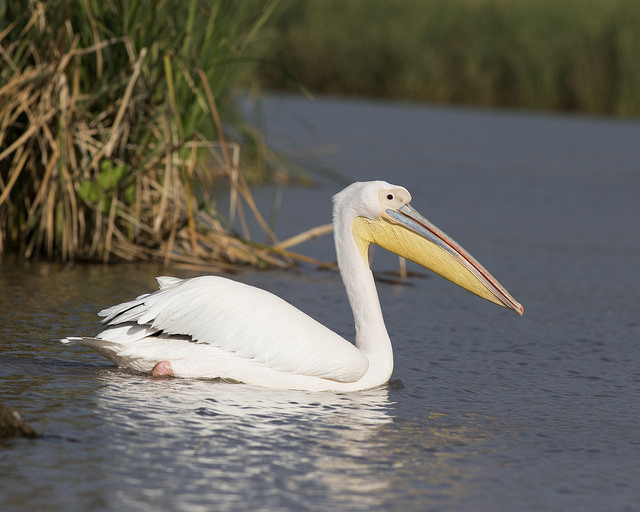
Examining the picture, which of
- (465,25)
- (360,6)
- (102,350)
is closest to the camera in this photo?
(102,350)

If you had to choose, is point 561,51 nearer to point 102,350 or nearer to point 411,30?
point 411,30

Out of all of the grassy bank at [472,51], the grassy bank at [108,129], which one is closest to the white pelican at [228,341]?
the grassy bank at [108,129]

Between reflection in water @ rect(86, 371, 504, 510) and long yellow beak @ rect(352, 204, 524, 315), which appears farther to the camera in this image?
long yellow beak @ rect(352, 204, 524, 315)

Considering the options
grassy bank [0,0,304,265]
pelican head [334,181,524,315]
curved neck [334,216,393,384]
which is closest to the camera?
curved neck [334,216,393,384]

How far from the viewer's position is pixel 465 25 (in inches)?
837

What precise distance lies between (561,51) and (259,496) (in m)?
17.3

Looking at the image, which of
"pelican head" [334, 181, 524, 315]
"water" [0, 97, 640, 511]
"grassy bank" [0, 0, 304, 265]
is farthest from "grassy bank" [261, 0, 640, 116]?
"pelican head" [334, 181, 524, 315]

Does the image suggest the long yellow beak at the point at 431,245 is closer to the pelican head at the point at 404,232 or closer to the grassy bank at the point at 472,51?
the pelican head at the point at 404,232

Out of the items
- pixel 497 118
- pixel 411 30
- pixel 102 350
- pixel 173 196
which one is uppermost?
pixel 411 30

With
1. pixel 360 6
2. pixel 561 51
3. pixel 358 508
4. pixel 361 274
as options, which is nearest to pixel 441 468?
pixel 358 508

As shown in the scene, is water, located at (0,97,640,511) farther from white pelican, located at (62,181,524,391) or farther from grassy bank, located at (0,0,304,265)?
grassy bank, located at (0,0,304,265)

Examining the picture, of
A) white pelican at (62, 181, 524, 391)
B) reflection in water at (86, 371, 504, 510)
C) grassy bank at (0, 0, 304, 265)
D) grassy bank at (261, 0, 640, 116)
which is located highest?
grassy bank at (261, 0, 640, 116)

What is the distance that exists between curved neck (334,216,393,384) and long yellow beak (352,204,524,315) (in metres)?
0.08

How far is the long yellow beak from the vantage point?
5.21 metres
